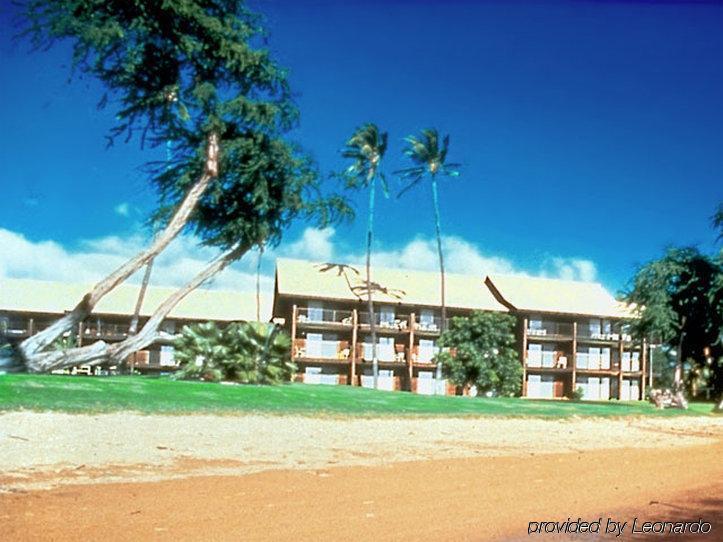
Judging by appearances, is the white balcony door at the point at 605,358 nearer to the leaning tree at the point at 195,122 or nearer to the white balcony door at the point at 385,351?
the white balcony door at the point at 385,351

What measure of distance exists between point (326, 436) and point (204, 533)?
8361 millimetres

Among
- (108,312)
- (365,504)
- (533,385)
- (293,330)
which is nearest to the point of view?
(365,504)

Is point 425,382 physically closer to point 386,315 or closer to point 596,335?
point 386,315

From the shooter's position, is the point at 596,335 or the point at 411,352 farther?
the point at 596,335

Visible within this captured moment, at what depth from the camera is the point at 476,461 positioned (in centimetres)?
1166

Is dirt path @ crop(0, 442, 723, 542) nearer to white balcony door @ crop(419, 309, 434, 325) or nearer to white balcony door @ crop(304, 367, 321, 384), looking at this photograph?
white balcony door @ crop(304, 367, 321, 384)

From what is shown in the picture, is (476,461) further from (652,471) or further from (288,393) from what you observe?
(288,393)

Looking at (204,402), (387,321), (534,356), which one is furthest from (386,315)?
(204,402)

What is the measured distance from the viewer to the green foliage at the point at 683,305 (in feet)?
100

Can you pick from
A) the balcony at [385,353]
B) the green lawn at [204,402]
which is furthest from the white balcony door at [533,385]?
the green lawn at [204,402]

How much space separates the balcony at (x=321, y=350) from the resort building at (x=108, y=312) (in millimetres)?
7078

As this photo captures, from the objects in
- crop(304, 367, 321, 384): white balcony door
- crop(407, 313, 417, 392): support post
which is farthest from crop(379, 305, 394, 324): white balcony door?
crop(304, 367, 321, 384): white balcony door

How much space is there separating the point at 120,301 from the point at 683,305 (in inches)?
1466

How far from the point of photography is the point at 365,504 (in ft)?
25.0
